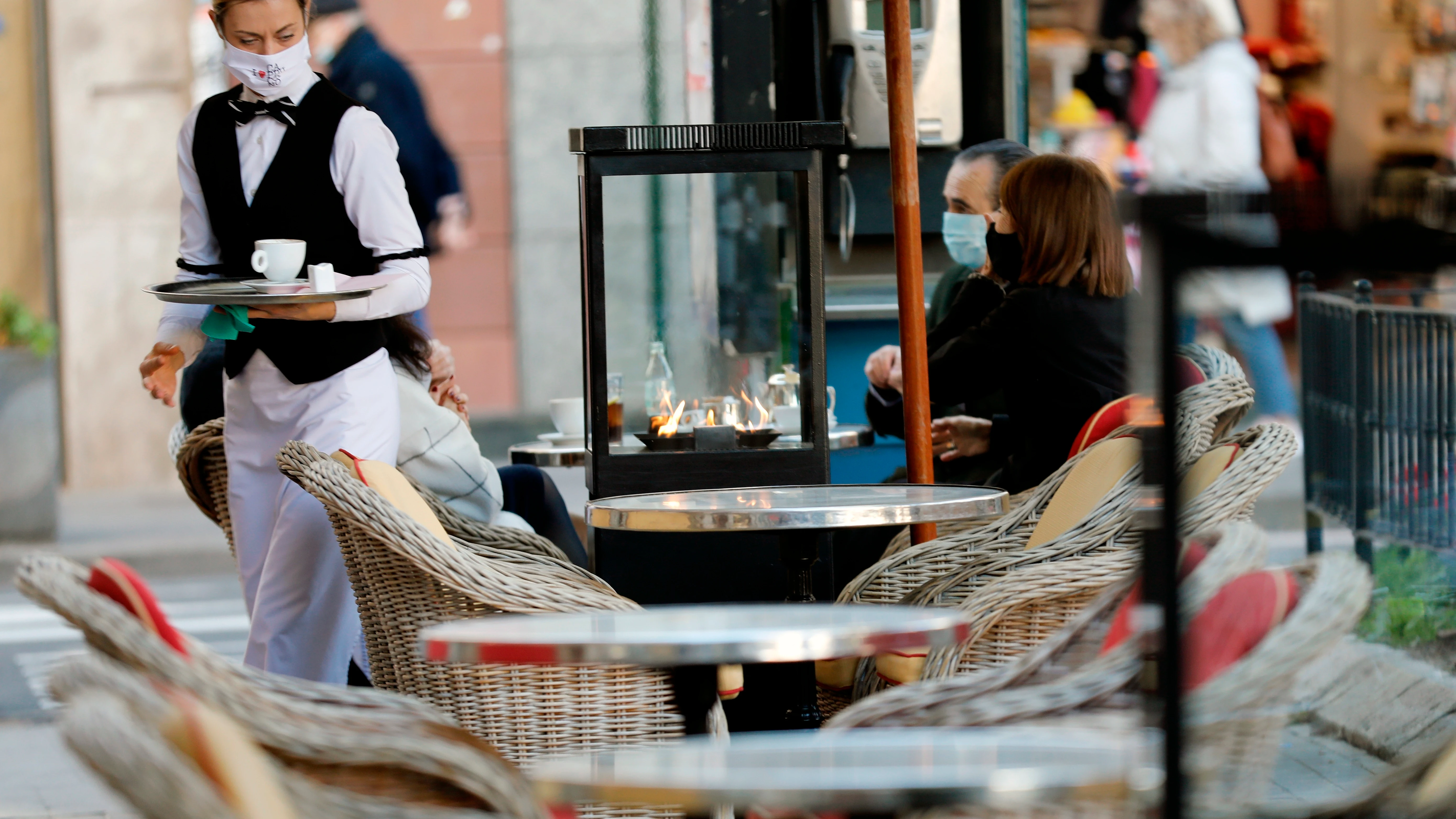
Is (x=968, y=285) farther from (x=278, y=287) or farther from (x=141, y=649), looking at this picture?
(x=141, y=649)

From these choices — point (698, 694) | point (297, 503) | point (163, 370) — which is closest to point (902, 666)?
point (698, 694)

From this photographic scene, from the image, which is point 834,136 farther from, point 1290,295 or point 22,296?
point 22,296

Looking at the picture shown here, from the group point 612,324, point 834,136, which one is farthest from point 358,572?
point 834,136

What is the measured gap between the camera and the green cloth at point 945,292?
474cm

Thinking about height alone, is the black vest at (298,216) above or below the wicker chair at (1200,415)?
above

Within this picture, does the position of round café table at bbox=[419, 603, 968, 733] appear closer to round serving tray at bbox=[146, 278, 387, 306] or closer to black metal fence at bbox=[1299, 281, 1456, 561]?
black metal fence at bbox=[1299, 281, 1456, 561]

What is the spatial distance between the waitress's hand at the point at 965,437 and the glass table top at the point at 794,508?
993 millimetres

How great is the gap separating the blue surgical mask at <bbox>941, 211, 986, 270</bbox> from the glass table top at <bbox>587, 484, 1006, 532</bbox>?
1.38m

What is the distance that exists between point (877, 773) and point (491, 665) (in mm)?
1353

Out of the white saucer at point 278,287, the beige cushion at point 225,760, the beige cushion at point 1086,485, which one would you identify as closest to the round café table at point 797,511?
the beige cushion at point 1086,485

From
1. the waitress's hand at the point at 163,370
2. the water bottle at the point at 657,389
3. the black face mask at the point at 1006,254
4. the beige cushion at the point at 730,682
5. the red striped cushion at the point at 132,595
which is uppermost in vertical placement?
the black face mask at the point at 1006,254

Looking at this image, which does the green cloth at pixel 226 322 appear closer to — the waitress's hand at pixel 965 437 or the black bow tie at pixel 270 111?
the black bow tie at pixel 270 111

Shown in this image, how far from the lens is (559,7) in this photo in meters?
8.80

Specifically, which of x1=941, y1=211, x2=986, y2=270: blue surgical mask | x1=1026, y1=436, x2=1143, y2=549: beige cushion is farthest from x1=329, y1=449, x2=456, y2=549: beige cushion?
x1=941, y1=211, x2=986, y2=270: blue surgical mask
